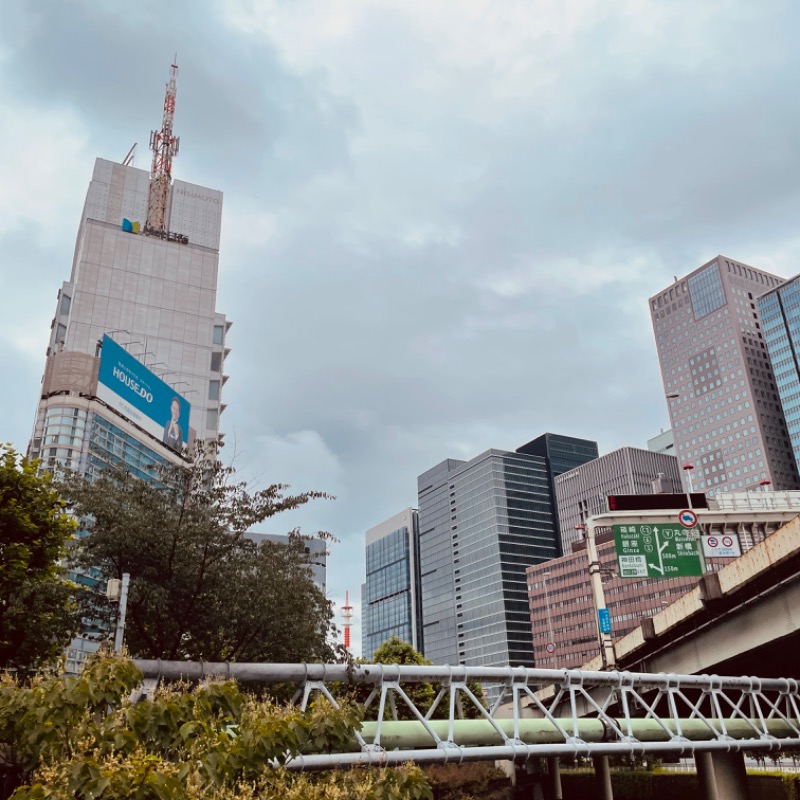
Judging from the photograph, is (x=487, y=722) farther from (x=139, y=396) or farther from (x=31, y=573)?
(x=139, y=396)

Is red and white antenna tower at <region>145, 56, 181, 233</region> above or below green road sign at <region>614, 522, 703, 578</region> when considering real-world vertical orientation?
above

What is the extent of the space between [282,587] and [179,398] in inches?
4297

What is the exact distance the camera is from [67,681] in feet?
33.2

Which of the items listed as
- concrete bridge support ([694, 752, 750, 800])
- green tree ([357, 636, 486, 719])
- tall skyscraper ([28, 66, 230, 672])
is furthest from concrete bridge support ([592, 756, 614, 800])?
tall skyscraper ([28, 66, 230, 672])

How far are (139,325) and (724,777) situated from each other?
142 meters

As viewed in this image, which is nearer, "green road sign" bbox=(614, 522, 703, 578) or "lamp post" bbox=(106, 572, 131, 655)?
"lamp post" bbox=(106, 572, 131, 655)

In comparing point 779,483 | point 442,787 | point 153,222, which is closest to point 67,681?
point 442,787

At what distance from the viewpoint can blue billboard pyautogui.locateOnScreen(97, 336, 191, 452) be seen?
10744 cm

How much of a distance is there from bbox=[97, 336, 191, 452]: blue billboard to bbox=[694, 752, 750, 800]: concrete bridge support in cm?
8781

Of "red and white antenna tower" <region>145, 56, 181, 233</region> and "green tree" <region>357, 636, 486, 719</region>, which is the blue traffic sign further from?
"red and white antenna tower" <region>145, 56, 181, 233</region>

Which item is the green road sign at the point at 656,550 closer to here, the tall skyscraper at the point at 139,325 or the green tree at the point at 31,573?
the green tree at the point at 31,573

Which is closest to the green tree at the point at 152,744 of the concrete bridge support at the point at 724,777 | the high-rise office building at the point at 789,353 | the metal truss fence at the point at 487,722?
the metal truss fence at the point at 487,722

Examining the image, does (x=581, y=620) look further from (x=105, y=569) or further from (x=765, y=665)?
(x=105, y=569)

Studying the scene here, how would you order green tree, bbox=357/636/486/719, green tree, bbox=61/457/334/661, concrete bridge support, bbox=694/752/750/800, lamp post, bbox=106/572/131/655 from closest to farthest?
1. lamp post, bbox=106/572/131/655
2. green tree, bbox=61/457/334/661
3. concrete bridge support, bbox=694/752/750/800
4. green tree, bbox=357/636/486/719
